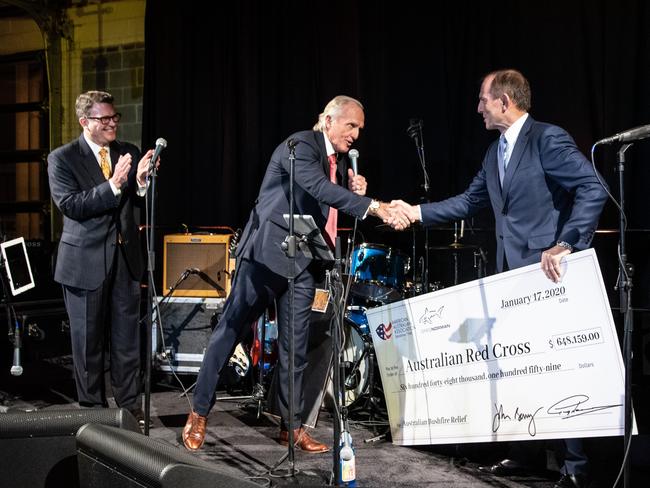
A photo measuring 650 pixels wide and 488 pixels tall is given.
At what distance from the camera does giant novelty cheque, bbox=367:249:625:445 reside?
3.10 metres

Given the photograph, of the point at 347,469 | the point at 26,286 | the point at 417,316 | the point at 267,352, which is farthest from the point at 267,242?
the point at 26,286

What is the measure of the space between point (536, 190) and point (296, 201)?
1216 mm

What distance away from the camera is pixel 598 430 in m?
3.10

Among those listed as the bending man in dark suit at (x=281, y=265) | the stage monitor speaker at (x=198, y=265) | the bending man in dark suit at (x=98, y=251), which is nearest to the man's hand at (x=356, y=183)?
the bending man in dark suit at (x=281, y=265)

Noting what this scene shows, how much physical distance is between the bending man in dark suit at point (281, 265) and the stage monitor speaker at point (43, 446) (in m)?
1.70

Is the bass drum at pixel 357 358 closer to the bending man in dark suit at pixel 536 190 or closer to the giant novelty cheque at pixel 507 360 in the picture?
the giant novelty cheque at pixel 507 360

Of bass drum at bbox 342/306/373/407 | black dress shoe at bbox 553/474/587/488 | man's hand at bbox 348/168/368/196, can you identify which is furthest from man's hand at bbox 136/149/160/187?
black dress shoe at bbox 553/474/587/488

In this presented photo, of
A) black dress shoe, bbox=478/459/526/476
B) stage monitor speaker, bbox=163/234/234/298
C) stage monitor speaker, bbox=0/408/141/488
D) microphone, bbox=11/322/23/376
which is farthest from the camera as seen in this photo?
stage monitor speaker, bbox=163/234/234/298

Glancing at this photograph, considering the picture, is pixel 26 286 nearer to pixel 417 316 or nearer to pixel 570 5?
pixel 417 316

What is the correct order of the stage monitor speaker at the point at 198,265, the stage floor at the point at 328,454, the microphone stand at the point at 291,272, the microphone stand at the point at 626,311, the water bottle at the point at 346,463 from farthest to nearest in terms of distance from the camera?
the stage monitor speaker at the point at 198,265
the stage floor at the point at 328,454
the microphone stand at the point at 291,272
the water bottle at the point at 346,463
the microphone stand at the point at 626,311

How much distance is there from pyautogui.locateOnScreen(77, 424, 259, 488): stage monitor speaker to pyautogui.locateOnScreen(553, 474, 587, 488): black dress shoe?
2116mm

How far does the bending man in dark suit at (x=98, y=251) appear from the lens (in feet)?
13.1

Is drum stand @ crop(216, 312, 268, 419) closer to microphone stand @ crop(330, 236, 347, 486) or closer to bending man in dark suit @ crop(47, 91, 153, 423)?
bending man in dark suit @ crop(47, 91, 153, 423)

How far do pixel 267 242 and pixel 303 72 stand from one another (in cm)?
305
